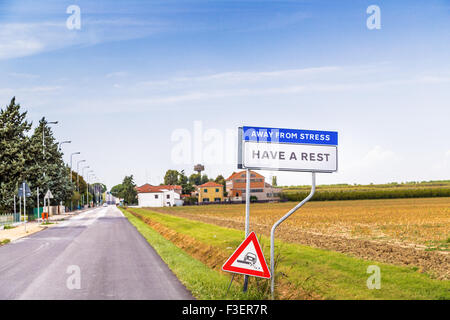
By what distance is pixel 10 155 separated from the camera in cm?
4231

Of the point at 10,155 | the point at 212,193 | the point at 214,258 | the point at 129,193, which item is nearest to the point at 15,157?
the point at 10,155

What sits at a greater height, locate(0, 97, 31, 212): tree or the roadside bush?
locate(0, 97, 31, 212): tree

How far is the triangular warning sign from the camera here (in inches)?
316

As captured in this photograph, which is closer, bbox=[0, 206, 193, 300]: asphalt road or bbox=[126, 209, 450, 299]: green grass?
bbox=[126, 209, 450, 299]: green grass

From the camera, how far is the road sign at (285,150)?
8297 mm

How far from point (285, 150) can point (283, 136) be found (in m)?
0.27

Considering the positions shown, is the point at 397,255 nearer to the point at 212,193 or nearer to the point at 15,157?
the point at 15,157

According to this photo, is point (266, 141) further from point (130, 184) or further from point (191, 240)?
point (130, 184)

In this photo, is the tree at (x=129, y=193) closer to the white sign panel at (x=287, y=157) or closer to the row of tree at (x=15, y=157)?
the row of tree at (x=15, y=157)

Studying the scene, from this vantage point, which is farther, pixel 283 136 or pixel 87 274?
pixel 87 274

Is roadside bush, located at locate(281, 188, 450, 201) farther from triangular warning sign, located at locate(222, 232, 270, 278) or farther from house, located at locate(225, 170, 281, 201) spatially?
triangular warning sign, located at locate(222, 232, 270, 278)

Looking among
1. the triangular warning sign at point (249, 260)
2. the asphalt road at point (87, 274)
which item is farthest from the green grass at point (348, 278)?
the triangular warning sign at point (249, 260)

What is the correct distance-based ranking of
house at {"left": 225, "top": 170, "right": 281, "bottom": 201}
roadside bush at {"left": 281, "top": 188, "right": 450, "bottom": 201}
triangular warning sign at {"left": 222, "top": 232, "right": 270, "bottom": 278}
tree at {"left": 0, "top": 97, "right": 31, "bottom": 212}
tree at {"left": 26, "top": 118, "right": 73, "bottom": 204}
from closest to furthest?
triangular warning sign at {"left": 222, "top": 232, "right": 270, "bottom": 278} → tree at {"left": 0, "top": 97, "right": 31, "bottom": 212} → tree at {"left": 26, "top": 118, "right": 73, "bottom": 204} → roadside bush at {"left": 281, "top": 188, "right": 450, "bottom": 201} → house at {"left": 225, "top": 170, "right": 281, "bottom": 201}

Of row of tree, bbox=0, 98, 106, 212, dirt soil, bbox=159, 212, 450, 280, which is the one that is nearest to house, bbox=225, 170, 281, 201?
row of tree, bbox=0, 98, 106, 212
